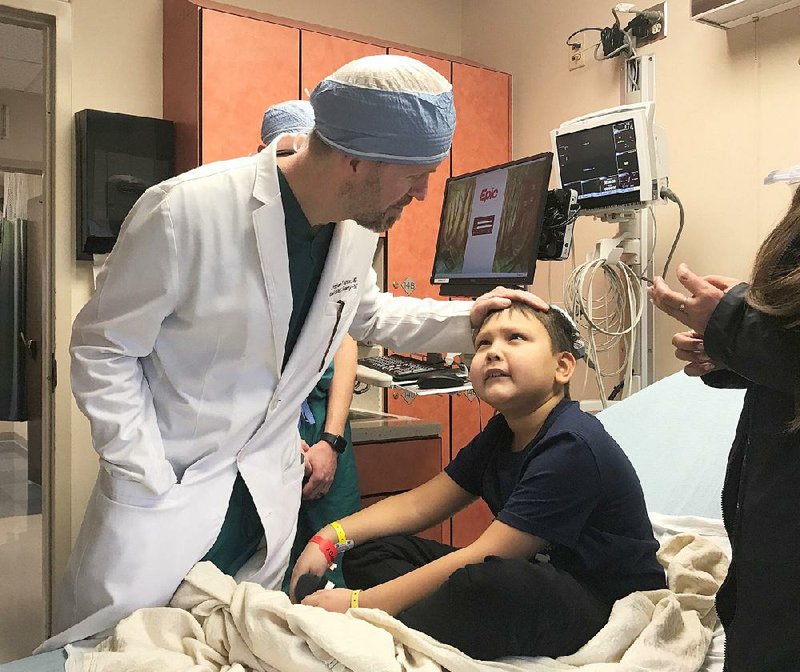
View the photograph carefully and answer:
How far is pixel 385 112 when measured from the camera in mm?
1146

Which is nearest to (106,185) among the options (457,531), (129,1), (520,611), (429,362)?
(129,1)

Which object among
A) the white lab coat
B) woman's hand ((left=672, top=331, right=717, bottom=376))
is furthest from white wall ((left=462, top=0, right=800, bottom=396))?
the white lab coat

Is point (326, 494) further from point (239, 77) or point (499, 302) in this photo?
point (239, 77)

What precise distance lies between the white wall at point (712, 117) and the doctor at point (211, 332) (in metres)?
1.88

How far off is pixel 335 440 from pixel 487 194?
839 mm

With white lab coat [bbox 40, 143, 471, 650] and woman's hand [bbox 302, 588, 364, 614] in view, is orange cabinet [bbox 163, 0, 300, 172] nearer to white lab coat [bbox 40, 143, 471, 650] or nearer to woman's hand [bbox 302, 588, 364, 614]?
white lab coat [bbox 40, 143, 471, 650]

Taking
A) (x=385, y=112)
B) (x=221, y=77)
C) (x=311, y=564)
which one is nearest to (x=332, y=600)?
(x=311, y=564)

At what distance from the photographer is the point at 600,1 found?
3.21m

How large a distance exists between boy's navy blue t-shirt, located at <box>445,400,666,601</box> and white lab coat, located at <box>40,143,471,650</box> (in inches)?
17.9

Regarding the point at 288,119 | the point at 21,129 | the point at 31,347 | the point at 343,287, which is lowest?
the point at 31,347

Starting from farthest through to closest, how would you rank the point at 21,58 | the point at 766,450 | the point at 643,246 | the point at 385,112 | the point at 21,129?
the point at 21,129
the point at 21,58
the point at 643,246
the point at 385,112
the point at 766,450

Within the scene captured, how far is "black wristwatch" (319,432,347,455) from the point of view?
175cm

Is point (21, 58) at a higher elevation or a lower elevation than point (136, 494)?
higher

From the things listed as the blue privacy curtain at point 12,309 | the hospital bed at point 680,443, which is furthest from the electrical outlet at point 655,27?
the blue privacy curtain at point 12,309
